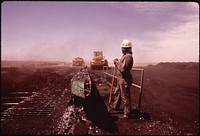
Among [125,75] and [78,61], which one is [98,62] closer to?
Answer: [78,61]

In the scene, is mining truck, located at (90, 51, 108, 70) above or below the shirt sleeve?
below

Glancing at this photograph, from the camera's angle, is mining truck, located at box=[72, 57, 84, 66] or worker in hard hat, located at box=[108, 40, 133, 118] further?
mining truck, located at box=[72, 57, 84, 66]

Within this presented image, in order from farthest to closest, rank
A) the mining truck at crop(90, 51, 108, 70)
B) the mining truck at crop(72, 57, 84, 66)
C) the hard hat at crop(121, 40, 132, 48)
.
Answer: the mining truck at crop(72, 57, 84, 66) → the mining truck at crop(90, 51, 108, 70) → the hard hat at crop(121, 40, 132, 48)

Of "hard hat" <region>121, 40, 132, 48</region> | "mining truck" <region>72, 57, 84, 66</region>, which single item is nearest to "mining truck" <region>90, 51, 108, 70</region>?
"mining truck" <region>72, 57, 84, 66</region>

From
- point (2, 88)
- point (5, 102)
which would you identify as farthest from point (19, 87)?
point (5, 102)

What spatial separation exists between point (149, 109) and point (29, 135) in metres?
3.99

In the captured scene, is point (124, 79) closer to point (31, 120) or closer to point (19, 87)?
point (31, 120)

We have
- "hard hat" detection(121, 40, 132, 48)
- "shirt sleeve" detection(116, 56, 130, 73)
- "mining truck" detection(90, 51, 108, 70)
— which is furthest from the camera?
"mining truck" detection(90, 51, 108, 70)

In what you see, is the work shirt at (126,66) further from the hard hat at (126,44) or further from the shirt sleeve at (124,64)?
the hard hat at (126,44)

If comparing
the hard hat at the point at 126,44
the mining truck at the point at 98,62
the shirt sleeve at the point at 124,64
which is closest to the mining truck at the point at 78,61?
the mining truck at the point at 98,62

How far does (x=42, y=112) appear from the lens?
617 cm

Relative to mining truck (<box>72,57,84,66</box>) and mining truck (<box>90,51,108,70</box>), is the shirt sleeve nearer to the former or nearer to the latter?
Answer: mining truck (<box>90,51,108,70</box>)

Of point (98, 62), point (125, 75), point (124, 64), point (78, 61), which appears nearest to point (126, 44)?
point (124, 64)

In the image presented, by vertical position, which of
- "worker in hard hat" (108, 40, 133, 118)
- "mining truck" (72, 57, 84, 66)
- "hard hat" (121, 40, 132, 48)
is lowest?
"mining truck" (72, 57, 84, 66)
